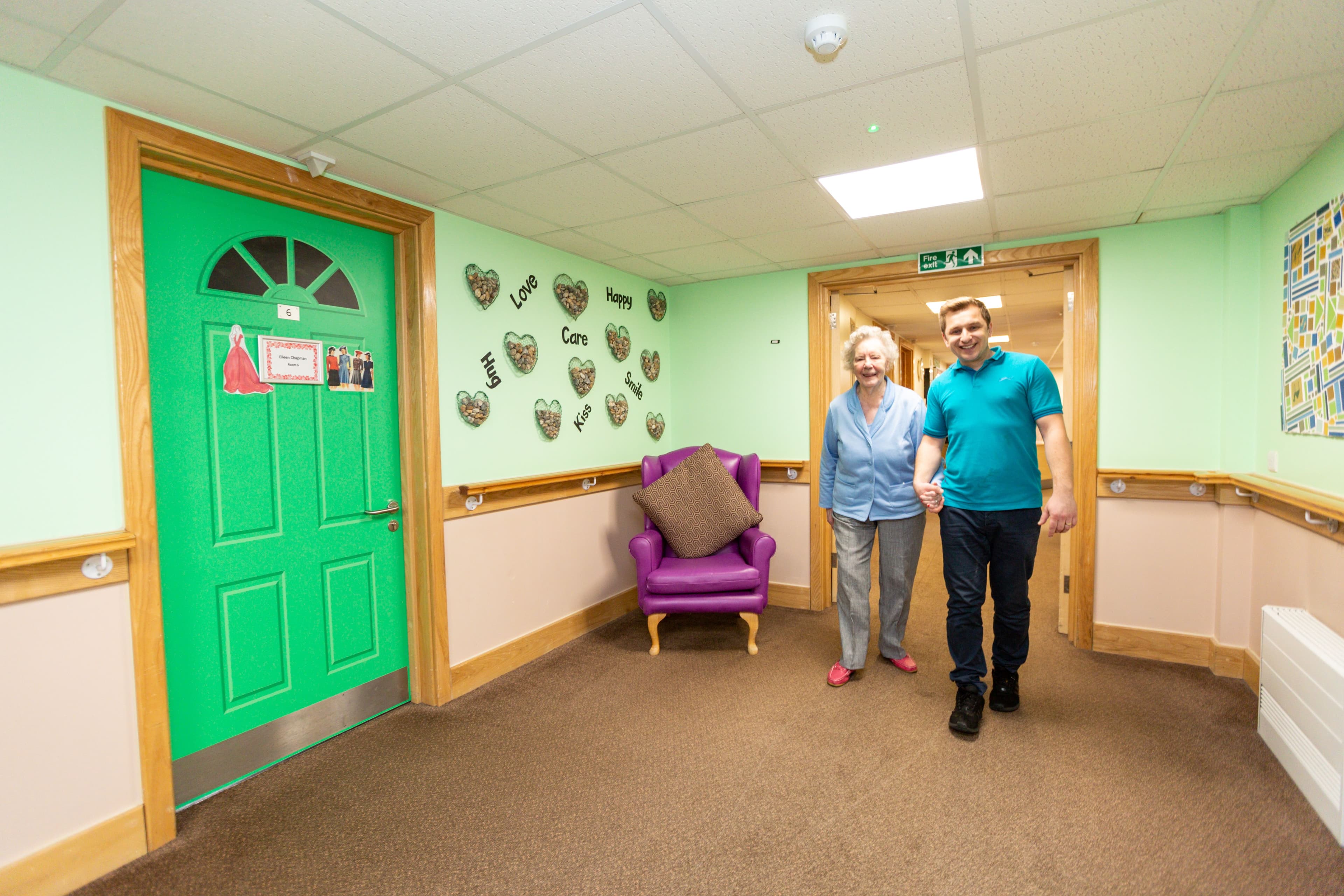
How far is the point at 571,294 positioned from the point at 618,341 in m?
0.53

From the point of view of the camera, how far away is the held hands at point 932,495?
98.9 inches

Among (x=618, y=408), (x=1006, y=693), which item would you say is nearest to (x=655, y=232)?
(x=618, y=408)

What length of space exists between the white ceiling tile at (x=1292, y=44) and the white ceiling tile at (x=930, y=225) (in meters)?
1.09

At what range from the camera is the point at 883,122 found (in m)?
2.04

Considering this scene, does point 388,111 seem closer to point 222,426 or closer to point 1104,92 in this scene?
point 222,426

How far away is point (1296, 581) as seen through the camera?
2.46 m

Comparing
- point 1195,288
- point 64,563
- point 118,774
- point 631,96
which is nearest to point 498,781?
point 118,774

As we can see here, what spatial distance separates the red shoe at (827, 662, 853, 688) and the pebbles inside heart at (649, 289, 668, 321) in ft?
8.62

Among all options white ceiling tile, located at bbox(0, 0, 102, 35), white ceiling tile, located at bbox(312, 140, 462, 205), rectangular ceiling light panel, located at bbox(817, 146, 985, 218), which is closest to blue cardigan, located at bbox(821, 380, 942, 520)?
rectangular ceiling light panel, located at bbox(817, 146, 985, 218)

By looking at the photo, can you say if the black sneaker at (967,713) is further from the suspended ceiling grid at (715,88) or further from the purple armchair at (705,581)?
the suspended ceiling grid at (715,88)

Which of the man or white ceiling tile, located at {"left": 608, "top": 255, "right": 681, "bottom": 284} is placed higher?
white ceiling tile, located at {"left": 608, "top": 255, "right": 681, "bottom": 284}

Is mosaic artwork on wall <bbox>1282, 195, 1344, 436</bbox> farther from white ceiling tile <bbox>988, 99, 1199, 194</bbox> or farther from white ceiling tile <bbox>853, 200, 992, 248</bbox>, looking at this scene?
white ceiling tile <bbox>853, 200, 992, 248</bbox>

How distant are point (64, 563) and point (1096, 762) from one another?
3365 millimetres

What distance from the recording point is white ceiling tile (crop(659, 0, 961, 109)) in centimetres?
146
